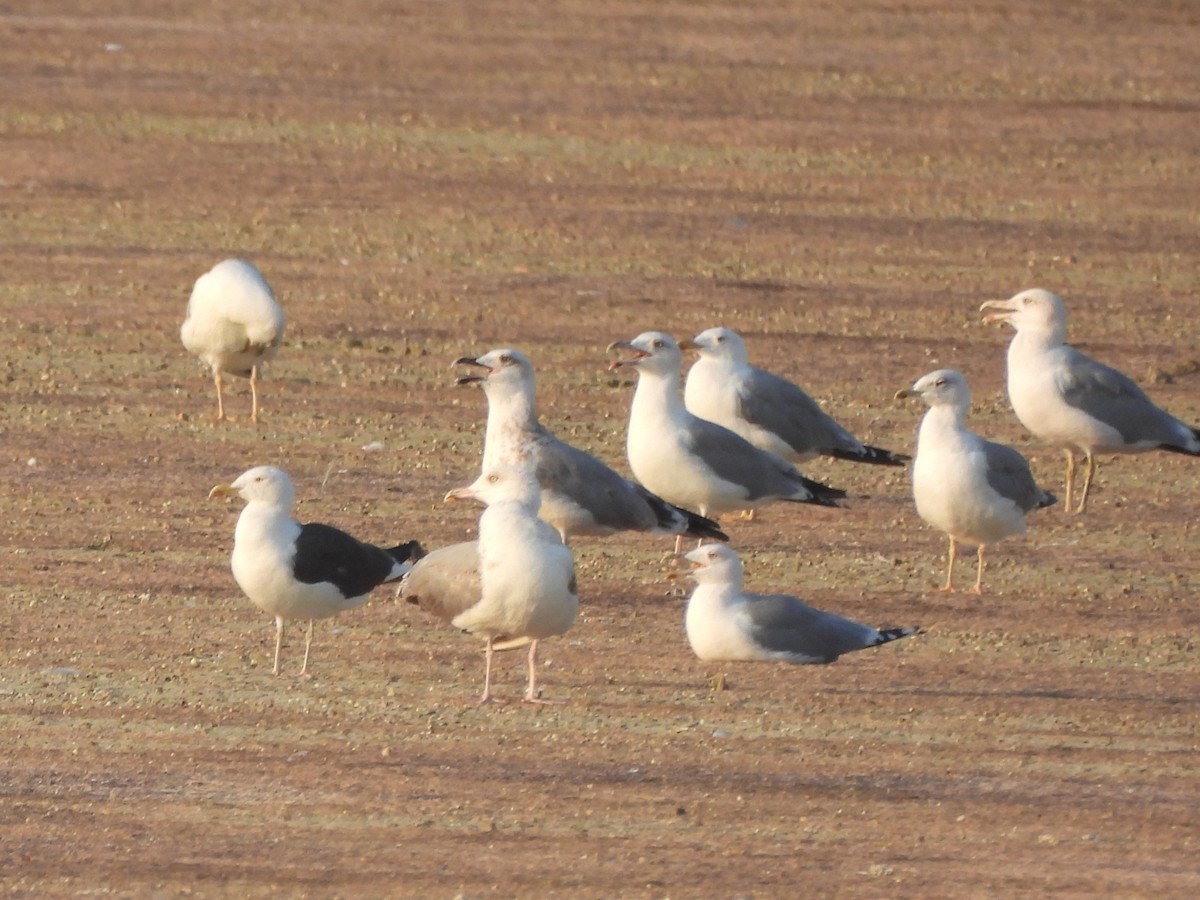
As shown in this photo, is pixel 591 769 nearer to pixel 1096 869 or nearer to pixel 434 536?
pixel 1096 869

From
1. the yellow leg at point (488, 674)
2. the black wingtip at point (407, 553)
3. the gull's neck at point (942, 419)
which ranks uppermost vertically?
the gull's neck at point (942, 419)

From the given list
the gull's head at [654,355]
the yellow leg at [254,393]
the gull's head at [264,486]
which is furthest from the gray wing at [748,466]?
the yellow leg at [254,393]

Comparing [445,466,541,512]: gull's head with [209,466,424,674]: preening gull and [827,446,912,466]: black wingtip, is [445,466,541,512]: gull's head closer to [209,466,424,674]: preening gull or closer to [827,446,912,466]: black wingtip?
[209,466,424,674]: preening gull

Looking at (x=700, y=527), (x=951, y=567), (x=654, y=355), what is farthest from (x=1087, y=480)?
(x=700, y=527)

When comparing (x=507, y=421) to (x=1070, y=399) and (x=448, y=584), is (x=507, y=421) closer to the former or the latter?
(x=448, y=584)

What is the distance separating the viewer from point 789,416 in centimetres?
1345

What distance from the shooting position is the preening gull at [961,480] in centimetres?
1155

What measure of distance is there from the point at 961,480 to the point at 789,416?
2026 mm

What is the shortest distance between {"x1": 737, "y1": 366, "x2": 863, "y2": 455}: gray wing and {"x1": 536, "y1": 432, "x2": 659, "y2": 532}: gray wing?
197cm

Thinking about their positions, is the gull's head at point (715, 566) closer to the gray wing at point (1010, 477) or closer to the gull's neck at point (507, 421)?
the gull's neck at point (507, 421)

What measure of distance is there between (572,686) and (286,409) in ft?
19.9

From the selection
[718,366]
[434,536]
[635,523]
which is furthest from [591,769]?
[718,366]

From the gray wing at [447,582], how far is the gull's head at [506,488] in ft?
0.80

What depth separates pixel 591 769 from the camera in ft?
28.5
